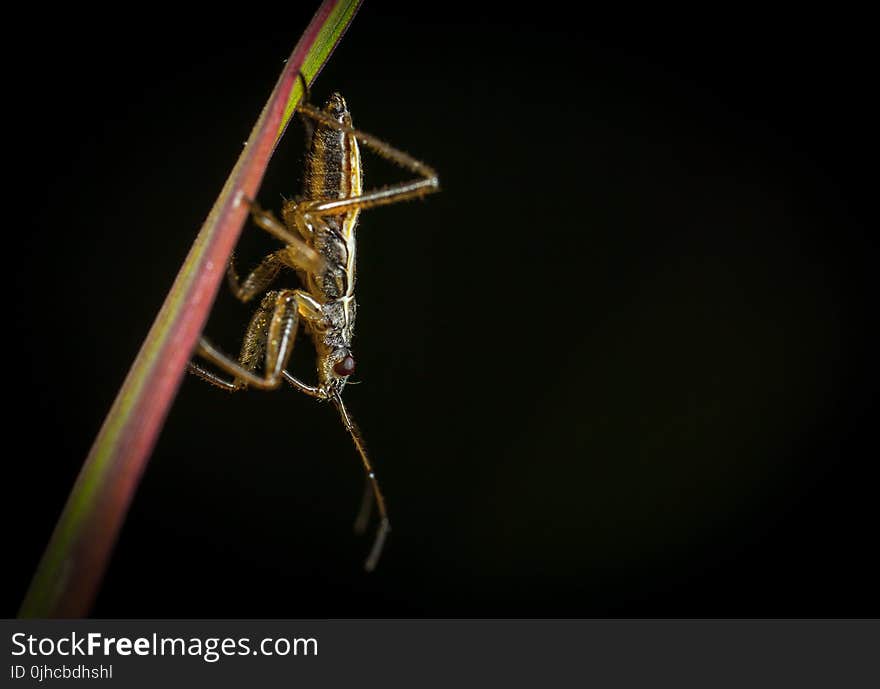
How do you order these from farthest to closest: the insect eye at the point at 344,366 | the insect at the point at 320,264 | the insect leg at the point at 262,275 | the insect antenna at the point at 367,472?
the insect antenna at the point at 367,472
the insect eye at the point at 344,366
the insect leg at the point at 262,275
the insect at the point at 320,264

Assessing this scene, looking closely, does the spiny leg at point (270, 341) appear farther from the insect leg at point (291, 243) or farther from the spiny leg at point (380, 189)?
the spiny leg at point (380, 189)

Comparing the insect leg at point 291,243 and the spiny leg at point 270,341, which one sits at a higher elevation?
the insect leg at point 291,243

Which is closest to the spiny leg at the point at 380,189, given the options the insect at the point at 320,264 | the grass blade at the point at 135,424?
the insect at the point at 320,264

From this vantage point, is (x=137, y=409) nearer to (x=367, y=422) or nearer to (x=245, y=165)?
(x=245, y=165)

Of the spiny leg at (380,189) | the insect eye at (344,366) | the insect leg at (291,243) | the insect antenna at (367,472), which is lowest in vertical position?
the insect antenna at (367,472)

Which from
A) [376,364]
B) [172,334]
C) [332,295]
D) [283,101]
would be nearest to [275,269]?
[332,295]

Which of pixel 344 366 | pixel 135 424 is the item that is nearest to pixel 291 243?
pixel 344 366

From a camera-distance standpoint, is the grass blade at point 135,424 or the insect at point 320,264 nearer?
the grass blade at point 135,424

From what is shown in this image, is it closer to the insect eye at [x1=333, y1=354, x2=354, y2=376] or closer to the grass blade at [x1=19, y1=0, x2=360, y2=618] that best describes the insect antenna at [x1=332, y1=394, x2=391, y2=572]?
the insect eye at [x1=333, y1=354, x2=354, y2=376]

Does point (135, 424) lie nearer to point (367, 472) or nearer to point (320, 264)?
point (320, 264)
